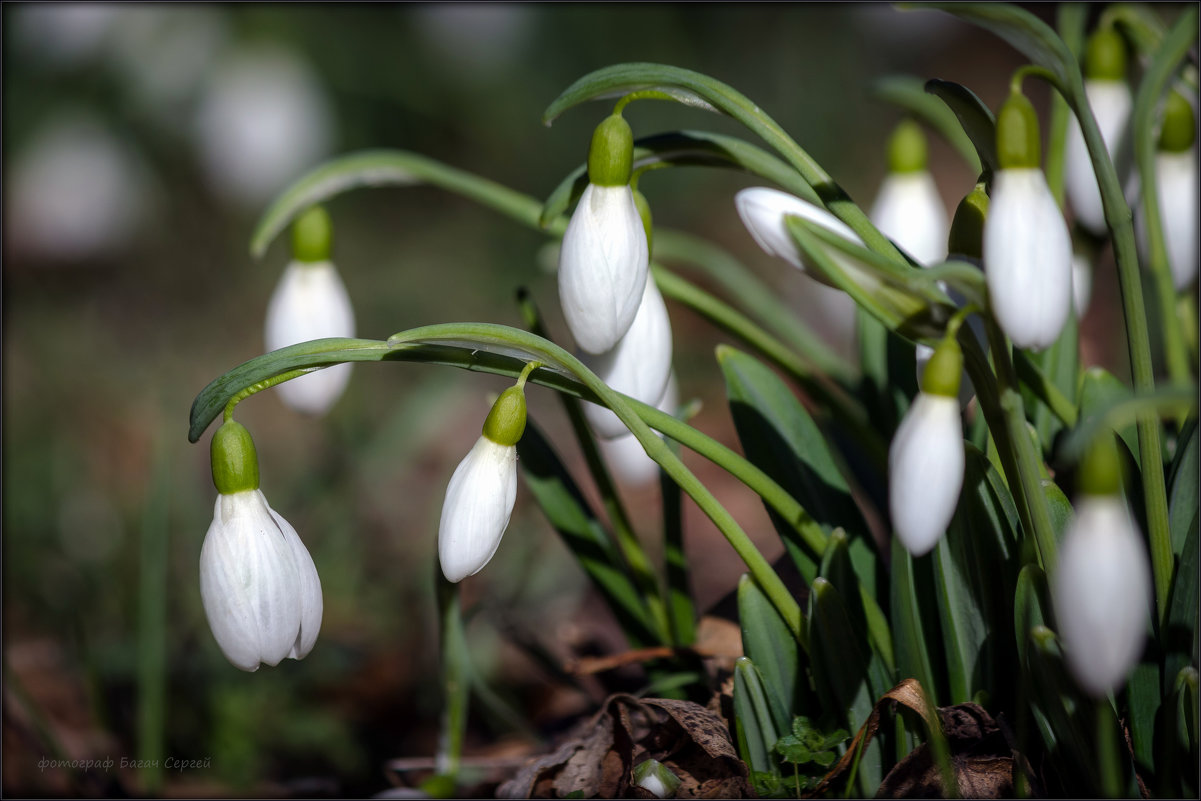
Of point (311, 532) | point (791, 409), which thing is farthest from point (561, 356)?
point (311, 532)

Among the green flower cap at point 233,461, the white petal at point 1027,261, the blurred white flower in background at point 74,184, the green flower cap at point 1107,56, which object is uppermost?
the blurred white flower in background at point 74,184

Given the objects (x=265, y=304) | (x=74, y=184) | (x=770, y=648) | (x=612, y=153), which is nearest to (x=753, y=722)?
(x=770, y=648)

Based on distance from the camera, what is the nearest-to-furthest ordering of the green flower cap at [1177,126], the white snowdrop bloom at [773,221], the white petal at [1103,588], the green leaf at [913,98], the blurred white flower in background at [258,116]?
the white petal at [1103,588]
the white snowdrop bloom at [773,221]
the green flower cap at [1177,126]
the green leaf at [913,98]
the blurred white flower in background at [258,116]

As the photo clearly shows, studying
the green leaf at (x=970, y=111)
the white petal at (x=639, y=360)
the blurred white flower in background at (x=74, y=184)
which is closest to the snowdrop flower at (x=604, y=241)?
the white petal at (x=639, y=360)

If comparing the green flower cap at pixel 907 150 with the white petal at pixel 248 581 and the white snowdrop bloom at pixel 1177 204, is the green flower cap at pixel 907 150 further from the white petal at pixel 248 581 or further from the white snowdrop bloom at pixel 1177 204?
the white petal at pixel 248 581

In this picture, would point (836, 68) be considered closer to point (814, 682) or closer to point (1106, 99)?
point (1106, 99)

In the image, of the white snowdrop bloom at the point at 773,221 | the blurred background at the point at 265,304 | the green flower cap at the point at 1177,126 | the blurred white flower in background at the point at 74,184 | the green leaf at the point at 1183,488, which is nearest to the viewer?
the white snowdrop bloom at the point at 773,221

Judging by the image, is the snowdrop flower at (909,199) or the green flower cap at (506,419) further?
the snowdrop flower at (909,199)
